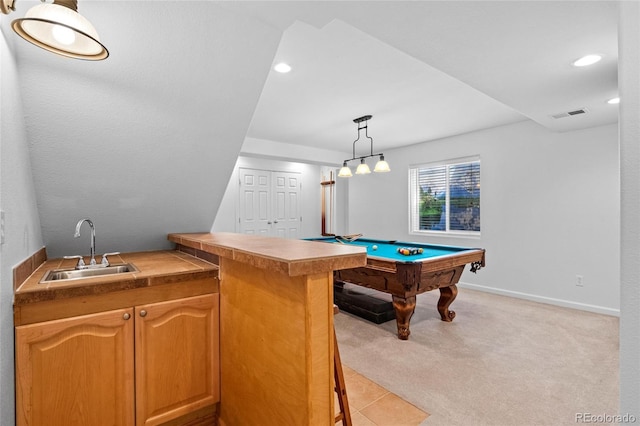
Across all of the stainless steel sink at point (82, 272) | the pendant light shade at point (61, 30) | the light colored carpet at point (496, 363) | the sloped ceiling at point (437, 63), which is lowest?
the light colored carpet at point (496, 363)

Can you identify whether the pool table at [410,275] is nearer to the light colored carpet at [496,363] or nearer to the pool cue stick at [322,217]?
the light colored carpet at [496,363]

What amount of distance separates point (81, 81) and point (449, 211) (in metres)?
5.26

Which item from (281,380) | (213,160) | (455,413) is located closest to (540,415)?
(455,413)

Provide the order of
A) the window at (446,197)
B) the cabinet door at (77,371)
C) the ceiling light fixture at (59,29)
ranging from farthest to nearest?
the window at (446,197) → the cabinet door at (77,371) → the ceiling light fixture at (59,29)

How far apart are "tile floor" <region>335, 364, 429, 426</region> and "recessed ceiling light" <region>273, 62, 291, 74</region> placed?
262 centimetres

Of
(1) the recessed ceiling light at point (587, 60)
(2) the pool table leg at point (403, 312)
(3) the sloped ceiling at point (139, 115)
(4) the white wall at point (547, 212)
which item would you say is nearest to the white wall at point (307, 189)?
(4) the white wall at point (547, 212)

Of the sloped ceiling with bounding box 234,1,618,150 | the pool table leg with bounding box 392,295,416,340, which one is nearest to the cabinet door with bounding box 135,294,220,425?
the sloped ceiling with bounding box 234,1,618,150

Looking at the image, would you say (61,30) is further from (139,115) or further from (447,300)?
(447,300)

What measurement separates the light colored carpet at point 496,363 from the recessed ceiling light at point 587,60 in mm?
2339

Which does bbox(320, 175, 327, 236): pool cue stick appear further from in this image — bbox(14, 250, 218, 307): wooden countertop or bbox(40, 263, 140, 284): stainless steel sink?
bbox(40, 263, 140, 284): stainless steel sink

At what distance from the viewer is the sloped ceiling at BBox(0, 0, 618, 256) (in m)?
1.58

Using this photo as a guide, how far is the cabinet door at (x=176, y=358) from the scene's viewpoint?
5.29 feet

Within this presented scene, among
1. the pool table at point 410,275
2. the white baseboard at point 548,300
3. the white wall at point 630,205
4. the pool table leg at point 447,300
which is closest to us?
the white wall at point 630,205

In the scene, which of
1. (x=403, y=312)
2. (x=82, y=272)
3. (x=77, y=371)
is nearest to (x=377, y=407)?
(x=403, y=312)
